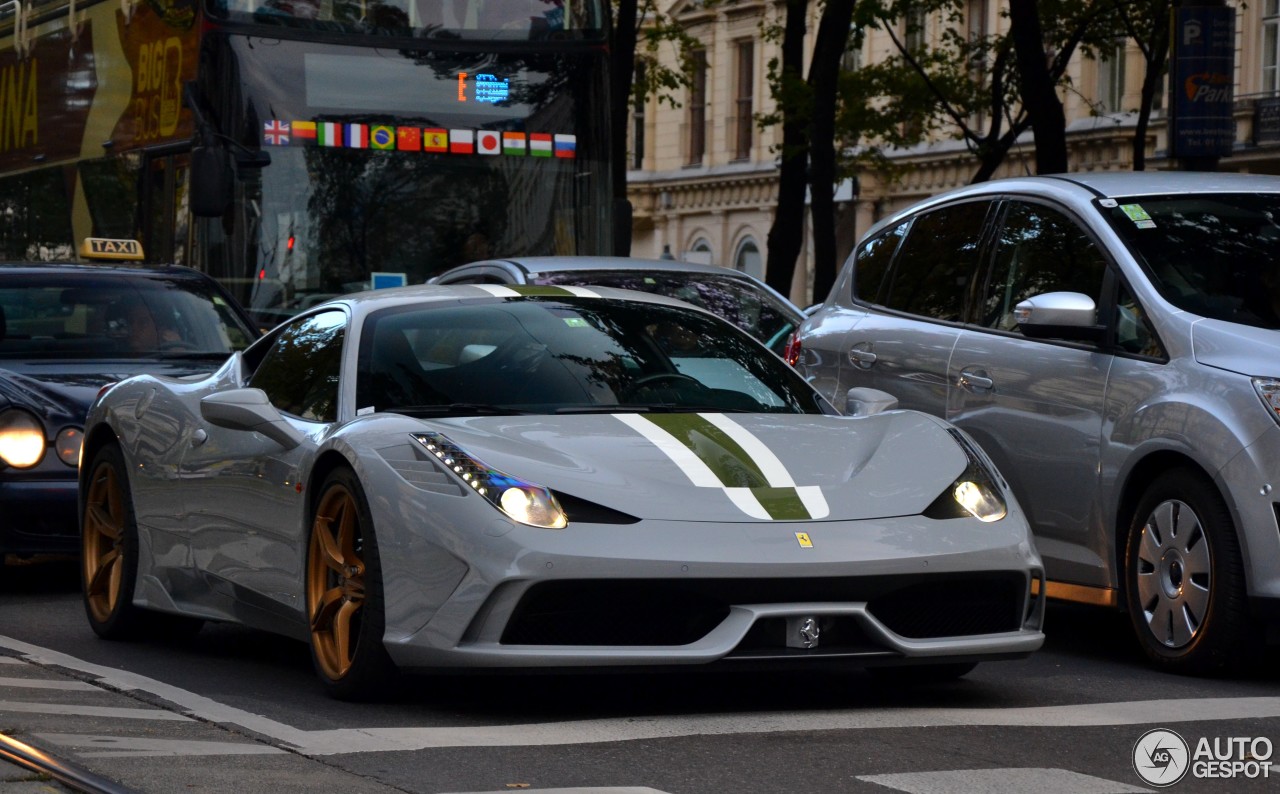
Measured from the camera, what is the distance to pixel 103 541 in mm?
9117

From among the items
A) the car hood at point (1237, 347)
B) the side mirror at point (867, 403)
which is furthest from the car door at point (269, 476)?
the car hood at point (1237, 347)

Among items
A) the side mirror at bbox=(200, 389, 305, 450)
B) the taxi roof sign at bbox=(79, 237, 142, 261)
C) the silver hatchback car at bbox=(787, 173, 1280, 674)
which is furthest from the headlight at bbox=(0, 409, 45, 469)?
the taxi roof sign at bbox=(79, 237, 142, 261)

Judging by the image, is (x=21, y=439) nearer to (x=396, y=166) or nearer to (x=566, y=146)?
(x=396, y=166)

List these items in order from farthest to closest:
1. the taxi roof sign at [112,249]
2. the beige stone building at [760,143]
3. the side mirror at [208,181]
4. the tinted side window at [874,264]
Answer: the beige stone building at [760,143]
the taxi roof sign at [112,249]
the side mirror at [208,181]
the tinted side window at [874,264]

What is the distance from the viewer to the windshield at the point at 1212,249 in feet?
26.8

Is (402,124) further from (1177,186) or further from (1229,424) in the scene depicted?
(1229,424)

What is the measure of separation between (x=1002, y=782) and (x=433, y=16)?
10701mm

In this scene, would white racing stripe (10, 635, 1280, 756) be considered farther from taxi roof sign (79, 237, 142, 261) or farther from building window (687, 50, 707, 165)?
building window (687, 50, 707, 165)

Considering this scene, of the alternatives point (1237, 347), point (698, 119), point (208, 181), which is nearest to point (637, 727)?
point (1237, 347)

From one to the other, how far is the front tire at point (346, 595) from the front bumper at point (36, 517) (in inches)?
145

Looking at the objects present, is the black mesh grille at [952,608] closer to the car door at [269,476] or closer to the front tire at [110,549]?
the car door at [269,476]

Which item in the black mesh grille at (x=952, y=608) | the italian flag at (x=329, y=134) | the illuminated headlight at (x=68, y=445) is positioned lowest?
the illuminated headlight at (x=68, y=445)

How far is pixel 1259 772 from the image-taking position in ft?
18.6

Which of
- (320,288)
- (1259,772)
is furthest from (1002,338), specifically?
A: (320,288)
